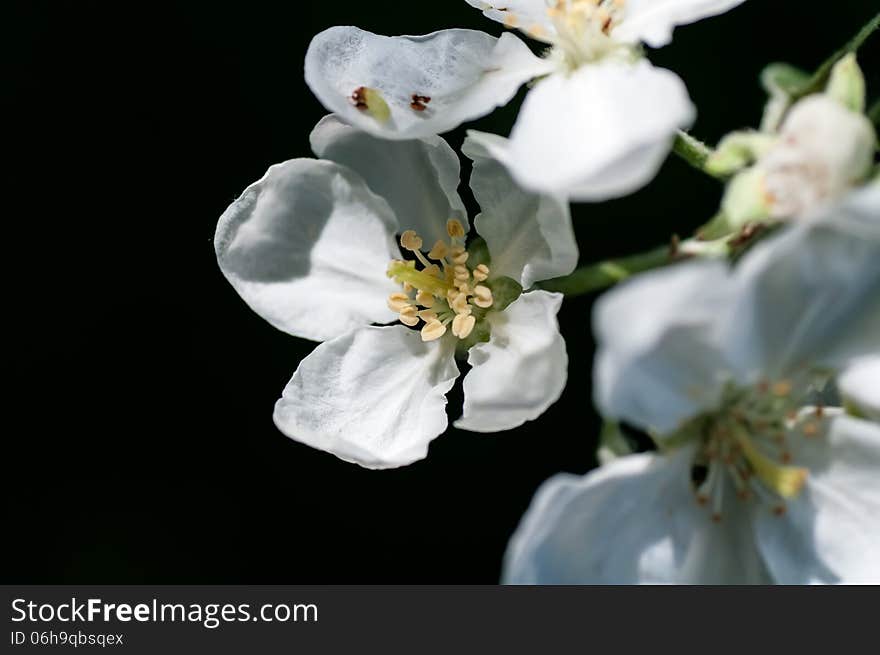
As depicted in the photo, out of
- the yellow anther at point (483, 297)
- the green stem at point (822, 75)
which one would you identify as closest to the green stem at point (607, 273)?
the yellow anther at point (483, 297)

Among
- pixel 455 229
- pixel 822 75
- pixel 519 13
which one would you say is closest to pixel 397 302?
pixel 455 229

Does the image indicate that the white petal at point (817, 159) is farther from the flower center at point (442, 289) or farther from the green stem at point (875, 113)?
the flower center at point (442, 289)

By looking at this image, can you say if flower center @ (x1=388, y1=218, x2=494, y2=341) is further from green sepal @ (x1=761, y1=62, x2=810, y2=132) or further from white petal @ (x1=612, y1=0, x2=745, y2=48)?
green sepal @ (x1=761, y1=62, x2=810, y2=132)

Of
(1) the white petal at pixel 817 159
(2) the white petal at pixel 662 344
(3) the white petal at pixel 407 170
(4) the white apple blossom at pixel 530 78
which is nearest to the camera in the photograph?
(2) the white petal at pixel 662 344

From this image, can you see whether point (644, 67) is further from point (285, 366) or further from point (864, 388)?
point (285, 366)

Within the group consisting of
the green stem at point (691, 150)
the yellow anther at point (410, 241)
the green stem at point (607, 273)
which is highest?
the green stem at point (691, 150)
